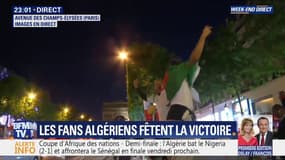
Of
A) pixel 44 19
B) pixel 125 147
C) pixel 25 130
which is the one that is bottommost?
pixel 125 147

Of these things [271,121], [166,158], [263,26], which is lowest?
[166,158]

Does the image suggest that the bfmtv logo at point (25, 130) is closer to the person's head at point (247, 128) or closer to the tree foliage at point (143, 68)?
the tree foliage at point (143, 68)

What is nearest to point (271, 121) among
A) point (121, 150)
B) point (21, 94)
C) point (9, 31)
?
point (121, 150)

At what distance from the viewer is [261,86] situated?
43.1ft

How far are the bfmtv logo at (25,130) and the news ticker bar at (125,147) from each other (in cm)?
10

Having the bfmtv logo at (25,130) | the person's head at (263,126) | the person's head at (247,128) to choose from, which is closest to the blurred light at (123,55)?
the bfmtv logo at (25,130)

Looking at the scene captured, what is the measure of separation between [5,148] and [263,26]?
6.78 m

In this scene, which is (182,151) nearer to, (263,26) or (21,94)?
(263,26)

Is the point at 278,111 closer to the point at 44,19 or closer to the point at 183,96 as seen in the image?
the point at 183,96

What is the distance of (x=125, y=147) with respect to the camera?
5.91 metres

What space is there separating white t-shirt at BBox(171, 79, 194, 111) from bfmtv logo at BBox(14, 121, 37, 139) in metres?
1.95

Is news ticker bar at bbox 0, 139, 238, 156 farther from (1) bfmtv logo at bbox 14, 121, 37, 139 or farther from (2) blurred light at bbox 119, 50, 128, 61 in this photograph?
(2) blurred light at bbox 119, 50, 128, 61

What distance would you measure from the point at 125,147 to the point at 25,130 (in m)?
1.42

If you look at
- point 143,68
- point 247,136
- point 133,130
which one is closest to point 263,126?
point 247,136
